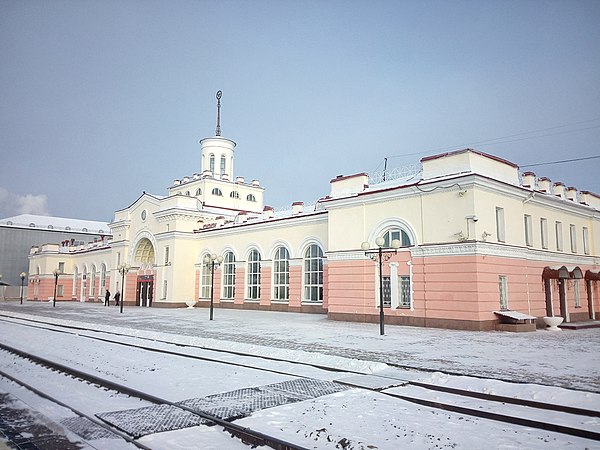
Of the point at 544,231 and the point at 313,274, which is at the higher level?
the point at 544,231

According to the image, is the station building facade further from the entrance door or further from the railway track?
the railway track

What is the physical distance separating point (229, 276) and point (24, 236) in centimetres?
4474

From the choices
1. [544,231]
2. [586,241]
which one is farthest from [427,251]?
[586,241]

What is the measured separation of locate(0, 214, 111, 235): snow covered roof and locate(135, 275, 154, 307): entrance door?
111ft

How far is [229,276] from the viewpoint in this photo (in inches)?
1362

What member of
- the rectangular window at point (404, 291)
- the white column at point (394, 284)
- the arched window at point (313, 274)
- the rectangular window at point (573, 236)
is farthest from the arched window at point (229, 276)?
the rectangular window at point (573, 236)

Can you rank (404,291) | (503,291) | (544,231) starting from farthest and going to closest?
1. (544,231)
2. (404,291)
3. (503,291)

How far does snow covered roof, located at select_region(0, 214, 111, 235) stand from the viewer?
210 ft

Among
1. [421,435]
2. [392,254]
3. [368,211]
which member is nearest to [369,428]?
[421,435]

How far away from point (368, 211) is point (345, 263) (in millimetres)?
Result: 2784

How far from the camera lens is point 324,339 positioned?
14.1m

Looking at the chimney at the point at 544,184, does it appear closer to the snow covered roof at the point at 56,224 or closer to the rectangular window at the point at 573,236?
the rectangular window at the point at 573,236

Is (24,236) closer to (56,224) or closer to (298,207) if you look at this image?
(56,224)

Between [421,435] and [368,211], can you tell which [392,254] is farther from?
[421,435]
